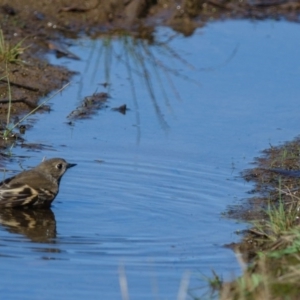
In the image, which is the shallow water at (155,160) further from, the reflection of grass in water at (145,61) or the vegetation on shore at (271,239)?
the vegetation on shore at (271,239)

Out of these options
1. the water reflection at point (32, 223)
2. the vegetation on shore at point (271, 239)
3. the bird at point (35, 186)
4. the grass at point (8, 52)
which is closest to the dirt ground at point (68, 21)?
the grass at point (8, 52)

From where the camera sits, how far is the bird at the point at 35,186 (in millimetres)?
9797

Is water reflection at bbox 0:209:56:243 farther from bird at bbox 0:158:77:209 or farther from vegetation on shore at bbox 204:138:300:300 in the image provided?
vegetation on shore at bbox 204:138:300:300

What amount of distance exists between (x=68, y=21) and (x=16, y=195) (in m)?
7.87

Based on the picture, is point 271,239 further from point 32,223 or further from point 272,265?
point 32,223

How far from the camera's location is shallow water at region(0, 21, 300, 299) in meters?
8.00

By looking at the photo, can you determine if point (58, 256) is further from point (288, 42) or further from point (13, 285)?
point (288, 42)

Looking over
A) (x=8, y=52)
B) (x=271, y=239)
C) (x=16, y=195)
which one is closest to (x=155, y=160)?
(x=16, y=195)

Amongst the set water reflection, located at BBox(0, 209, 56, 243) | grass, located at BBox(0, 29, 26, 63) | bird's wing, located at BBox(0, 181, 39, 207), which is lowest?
water reflection, located at BBox(0, 209, 56, 243)

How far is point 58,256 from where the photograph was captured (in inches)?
325

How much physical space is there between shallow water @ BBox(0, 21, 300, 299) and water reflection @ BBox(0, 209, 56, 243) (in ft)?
0.08

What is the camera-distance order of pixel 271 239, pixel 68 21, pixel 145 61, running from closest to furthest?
pixel 271 239 < pixel 145 61 < pixel 68 21

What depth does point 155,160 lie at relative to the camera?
11344mm

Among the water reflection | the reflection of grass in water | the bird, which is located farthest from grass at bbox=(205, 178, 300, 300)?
the reflection of grass in water
